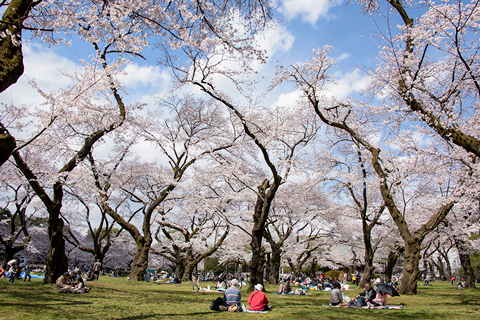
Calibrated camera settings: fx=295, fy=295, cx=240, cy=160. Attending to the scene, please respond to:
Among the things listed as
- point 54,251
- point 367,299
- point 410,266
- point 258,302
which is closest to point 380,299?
point 367,299

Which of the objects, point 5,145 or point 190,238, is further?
point 190,238

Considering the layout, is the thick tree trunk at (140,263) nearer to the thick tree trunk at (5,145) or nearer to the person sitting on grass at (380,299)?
the person sitting on grass at (380,299)

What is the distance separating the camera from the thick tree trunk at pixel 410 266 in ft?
41.4

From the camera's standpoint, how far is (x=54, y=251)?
11.2 metres

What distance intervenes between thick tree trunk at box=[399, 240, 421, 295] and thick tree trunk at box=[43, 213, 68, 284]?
14.2m

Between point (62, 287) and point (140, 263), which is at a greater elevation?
point (140, 263)

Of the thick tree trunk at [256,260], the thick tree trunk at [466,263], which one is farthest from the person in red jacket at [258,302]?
the thick tree trunk at [466,263]

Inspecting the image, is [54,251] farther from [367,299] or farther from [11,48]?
[367,299]

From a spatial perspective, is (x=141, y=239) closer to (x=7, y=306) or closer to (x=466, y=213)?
(x=7, y=306)

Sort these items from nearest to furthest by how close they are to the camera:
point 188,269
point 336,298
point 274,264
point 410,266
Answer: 1. point 336,298
2. point 410,266
3. point 274,264
4. point 188,269

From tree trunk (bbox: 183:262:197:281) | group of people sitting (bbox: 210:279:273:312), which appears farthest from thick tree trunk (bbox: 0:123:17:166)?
tree trunk (bbox: 183:262:197:281)

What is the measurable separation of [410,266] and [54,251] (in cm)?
1458

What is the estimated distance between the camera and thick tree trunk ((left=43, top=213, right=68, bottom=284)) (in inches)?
438

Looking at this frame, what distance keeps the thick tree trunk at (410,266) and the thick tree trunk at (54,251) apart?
558 inches
